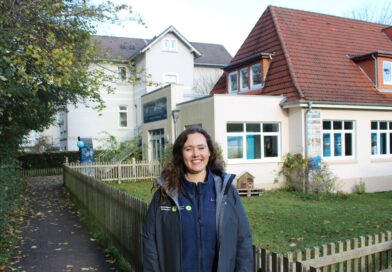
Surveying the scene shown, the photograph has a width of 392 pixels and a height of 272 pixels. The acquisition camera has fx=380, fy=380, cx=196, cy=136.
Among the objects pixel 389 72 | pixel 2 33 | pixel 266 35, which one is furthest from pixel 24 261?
pixel 389 72

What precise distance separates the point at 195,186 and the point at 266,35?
61.9ft

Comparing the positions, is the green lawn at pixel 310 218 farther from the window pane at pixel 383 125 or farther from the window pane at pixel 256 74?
the window pane at pixel 256 74

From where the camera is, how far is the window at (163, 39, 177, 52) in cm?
3247

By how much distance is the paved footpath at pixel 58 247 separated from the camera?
638cm

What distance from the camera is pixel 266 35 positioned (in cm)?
2052

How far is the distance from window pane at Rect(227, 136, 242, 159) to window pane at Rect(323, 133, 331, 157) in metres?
3.77

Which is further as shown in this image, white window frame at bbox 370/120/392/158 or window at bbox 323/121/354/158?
white window frame at bbox 370/120/392/158

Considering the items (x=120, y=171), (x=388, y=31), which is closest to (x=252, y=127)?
(x=120, y=171)

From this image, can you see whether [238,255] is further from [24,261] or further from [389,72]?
[389,72]

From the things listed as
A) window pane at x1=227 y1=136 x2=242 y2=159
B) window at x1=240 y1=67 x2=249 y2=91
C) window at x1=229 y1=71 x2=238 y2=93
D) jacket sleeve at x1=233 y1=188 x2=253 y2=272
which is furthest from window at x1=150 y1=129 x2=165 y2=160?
jacket sleeve at x1=233 y1=188 x2=253 y2=272

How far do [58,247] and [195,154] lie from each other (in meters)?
5.66

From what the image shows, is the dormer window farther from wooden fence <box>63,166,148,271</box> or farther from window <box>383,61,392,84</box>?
wooden fence <box>63,166,148,271</box>

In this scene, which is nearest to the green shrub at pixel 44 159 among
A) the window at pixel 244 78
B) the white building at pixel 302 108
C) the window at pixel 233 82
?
the white building at pixel 302 108

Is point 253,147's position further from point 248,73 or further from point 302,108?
point 248,73
